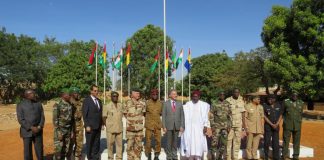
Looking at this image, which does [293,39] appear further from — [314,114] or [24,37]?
[24,37]

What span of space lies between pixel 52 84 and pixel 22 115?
4277cm

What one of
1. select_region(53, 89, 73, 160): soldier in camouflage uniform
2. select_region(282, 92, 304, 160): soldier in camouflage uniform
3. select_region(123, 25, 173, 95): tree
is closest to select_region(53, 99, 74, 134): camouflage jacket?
select_region(53, 89, 73, 160): soldier in camouflage uniform

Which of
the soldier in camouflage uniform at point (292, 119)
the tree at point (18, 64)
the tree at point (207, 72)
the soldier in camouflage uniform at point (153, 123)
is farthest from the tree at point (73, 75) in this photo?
the soldier in camouflage uniform at point (292, 119)

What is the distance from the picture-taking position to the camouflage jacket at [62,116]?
304 inches

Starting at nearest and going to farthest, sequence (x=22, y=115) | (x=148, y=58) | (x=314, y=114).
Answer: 1. (x=22, y=115)
2. (x=314, y=114)
3. (x=148, y=58)

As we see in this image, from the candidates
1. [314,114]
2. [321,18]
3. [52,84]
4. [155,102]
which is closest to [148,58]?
[52,84]

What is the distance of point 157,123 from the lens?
8.60 metres

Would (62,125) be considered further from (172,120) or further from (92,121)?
(172,120)

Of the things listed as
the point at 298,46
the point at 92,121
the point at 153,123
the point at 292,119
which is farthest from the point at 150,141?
the point at 298,46

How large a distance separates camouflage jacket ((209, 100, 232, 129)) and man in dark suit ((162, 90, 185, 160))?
77 cm

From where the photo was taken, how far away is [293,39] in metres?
25.0

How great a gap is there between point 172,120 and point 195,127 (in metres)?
0.58

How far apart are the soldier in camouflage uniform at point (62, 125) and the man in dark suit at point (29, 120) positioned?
1.17 ft

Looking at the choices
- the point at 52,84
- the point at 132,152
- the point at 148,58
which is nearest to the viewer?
the point at 132,152
